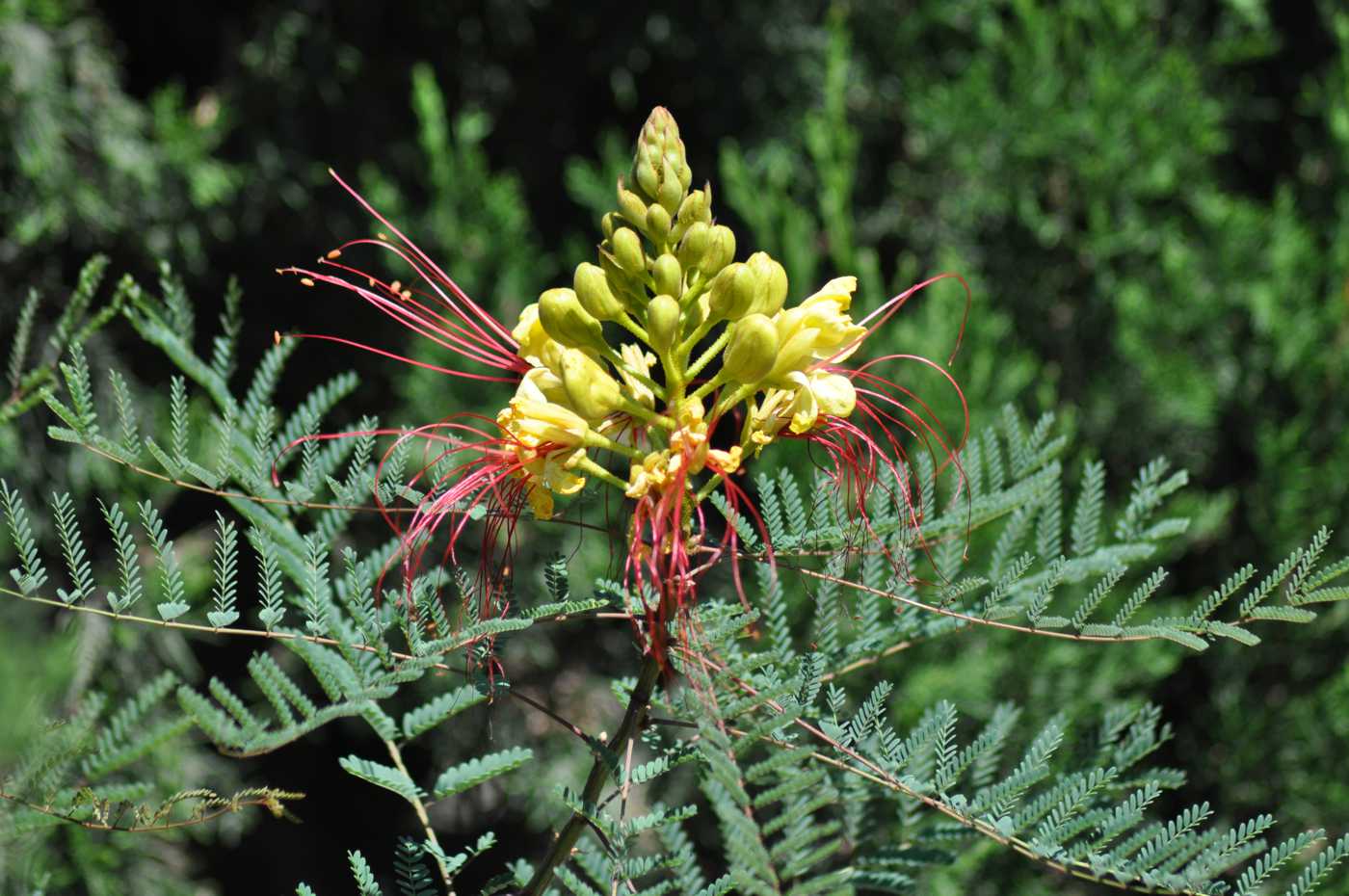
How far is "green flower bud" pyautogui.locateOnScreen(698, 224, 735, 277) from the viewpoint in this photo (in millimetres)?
1008

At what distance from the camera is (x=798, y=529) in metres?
1.08

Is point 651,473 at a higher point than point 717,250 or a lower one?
lower

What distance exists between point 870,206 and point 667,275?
9.28ft

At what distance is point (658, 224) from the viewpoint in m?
1.00

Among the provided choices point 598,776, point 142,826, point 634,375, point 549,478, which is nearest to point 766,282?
point 634,375

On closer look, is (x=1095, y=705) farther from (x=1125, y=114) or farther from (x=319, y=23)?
(x=319, y=23)

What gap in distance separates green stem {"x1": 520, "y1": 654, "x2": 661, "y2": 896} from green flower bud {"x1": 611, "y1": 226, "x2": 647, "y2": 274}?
329 mm

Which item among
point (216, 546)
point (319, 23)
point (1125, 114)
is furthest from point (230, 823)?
point (1125, 114)

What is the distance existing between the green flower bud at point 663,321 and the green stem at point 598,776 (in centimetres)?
26

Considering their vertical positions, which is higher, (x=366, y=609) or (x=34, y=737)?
(x=366, y=609)

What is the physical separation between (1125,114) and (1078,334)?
0.62m

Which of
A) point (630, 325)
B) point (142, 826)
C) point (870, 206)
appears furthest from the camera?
point (870, 206)

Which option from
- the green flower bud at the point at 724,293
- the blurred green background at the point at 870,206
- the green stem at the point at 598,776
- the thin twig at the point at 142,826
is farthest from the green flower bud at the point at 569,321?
the blurred green background at the point at 870,206

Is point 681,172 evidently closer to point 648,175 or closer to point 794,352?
point 648,175
